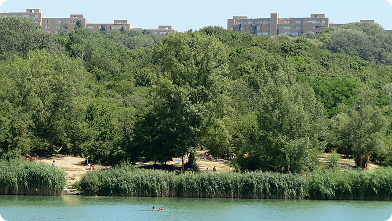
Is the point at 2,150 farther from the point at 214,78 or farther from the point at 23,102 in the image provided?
the point at 214,78

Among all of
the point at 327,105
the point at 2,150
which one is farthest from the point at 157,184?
the point at 327,105

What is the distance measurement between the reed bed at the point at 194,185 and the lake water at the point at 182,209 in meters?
0.68

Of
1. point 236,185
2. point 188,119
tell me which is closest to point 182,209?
point 236,185

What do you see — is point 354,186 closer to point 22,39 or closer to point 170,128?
point 170,128

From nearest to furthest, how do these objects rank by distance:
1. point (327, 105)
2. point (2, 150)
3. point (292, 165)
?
point (292, 165)
point (2, 150)
point (327, 105)

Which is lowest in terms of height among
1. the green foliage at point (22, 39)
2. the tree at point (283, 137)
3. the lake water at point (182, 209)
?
the lake water at point (182, 209)

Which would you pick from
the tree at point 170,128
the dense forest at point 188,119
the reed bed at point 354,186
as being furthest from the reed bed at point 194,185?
the tree at point 170,128

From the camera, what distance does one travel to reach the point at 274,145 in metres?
50.2

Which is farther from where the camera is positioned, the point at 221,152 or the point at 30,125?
the point at 221,152

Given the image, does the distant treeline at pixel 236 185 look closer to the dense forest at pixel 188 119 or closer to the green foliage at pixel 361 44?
the dense forest at pixel 188 119

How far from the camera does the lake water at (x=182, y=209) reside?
38438 millimetres

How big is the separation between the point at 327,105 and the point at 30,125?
148ft

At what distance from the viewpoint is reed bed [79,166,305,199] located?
4394 cm

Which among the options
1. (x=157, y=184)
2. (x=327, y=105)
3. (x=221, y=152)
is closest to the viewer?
(x=157, y=184)
